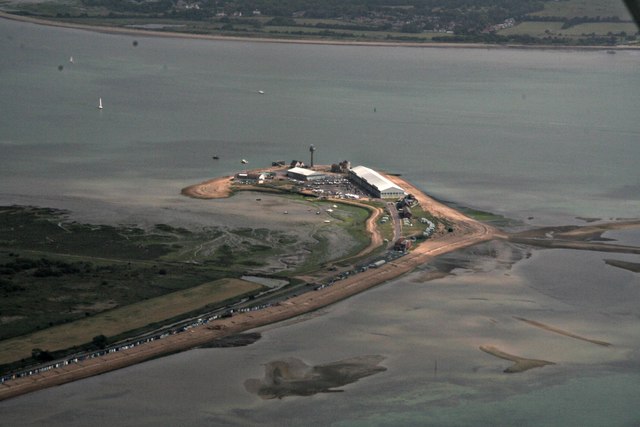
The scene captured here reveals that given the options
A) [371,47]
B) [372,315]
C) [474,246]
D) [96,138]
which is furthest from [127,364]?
[371,47]

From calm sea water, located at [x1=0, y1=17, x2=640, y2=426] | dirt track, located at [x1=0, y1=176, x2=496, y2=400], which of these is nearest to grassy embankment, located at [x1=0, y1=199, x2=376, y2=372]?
dirt track, located at [x1=0, y1=176, x2=496, y2=400]

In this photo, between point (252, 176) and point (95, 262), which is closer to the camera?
point (95, 262)

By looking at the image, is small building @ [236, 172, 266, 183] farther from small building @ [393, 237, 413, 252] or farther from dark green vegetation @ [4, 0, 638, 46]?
dark green vegetation @ [4, 0, 638, 46]

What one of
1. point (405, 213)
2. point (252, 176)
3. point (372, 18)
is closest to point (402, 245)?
point (405, 213)

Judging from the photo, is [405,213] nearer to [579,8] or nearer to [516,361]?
[516,361]

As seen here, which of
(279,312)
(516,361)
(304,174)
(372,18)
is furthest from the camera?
(372,18)

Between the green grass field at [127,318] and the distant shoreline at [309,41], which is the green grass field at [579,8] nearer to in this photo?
the distant shoreline at [309,41]
